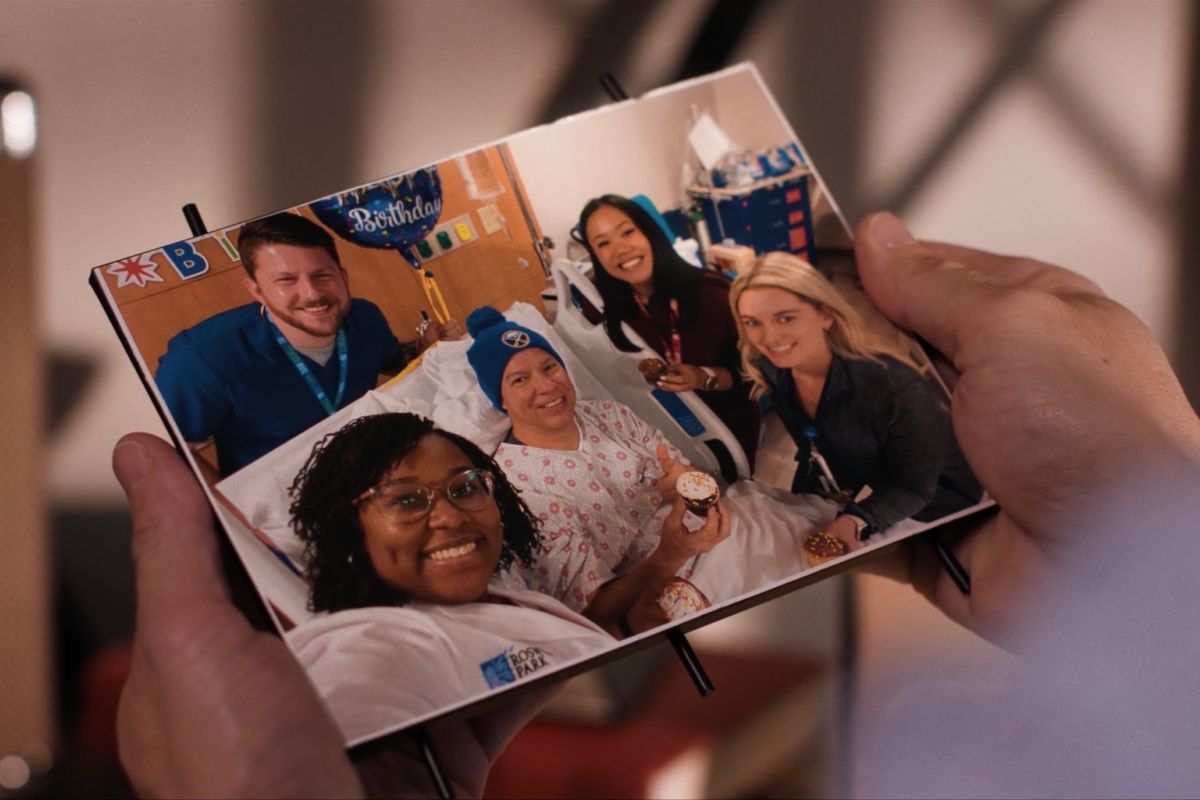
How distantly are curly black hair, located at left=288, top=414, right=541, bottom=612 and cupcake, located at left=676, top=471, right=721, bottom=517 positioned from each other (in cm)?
9

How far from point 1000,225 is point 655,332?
1.32 ft

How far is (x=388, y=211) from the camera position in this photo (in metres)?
0.69

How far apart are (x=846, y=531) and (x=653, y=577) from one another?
12 cm

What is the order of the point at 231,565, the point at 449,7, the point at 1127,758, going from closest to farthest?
the point at 231,565 → the point at 1127,758 → the point at 449,7

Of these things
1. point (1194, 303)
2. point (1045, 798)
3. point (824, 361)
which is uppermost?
point (824, 361)

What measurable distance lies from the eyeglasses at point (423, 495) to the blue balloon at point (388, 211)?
145 mm

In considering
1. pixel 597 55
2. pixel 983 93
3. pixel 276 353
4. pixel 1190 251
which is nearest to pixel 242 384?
pixel 276 353

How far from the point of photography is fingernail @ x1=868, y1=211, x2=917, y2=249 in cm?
76

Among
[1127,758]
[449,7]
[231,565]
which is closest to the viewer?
[231,565]

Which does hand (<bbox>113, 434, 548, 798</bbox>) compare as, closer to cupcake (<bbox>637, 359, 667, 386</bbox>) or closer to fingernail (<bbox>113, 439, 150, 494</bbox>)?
fingernail (<bbox>113, 439, 150, 494</bbox>)

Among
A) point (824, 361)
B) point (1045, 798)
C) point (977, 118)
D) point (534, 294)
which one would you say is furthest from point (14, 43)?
point (1045, 798)

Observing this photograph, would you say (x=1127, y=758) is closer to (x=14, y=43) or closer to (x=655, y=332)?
(x=655, y=332)

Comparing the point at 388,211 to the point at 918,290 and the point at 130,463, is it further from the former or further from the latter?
the point at 918,290

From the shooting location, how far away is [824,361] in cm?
71
